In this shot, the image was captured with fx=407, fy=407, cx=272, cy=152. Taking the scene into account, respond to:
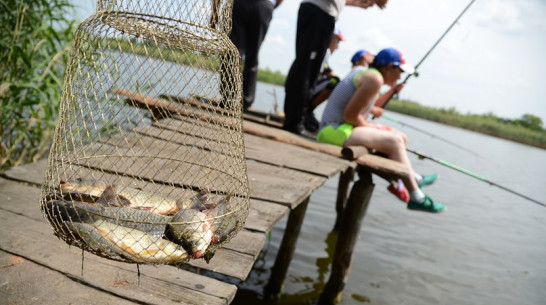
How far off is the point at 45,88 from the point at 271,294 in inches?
141

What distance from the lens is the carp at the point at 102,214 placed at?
61.1 inches

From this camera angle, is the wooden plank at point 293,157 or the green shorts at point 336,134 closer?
the wooden plank at point 293,157

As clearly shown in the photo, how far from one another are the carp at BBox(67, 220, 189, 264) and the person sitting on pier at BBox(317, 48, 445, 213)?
12.2 ft

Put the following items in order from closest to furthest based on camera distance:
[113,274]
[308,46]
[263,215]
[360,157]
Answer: [113,274], [263,215], [360,157], [308,46]

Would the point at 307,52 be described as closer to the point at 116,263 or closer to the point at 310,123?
the point at 310,123

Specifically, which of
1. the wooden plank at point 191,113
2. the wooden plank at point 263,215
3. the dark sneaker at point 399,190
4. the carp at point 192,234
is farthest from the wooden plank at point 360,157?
the carp at point 192,234

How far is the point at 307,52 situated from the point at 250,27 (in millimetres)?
765

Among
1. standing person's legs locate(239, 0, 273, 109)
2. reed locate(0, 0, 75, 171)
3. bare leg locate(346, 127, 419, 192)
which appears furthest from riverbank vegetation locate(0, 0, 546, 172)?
bare leg locate(346, 127, 419, 192)

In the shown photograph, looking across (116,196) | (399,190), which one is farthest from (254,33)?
(116,196)

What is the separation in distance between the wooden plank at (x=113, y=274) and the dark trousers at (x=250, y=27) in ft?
11.3

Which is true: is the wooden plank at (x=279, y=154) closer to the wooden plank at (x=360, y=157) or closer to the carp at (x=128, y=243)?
the wooden plank at (x=360, y=157)

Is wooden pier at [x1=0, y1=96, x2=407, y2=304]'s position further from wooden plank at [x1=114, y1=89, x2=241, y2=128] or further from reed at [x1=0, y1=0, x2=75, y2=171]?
reed at [x1=0, y1=0, x2=75, y2=171]

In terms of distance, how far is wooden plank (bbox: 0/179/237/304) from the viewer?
168 centimetres

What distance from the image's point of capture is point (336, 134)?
16.7 feet
